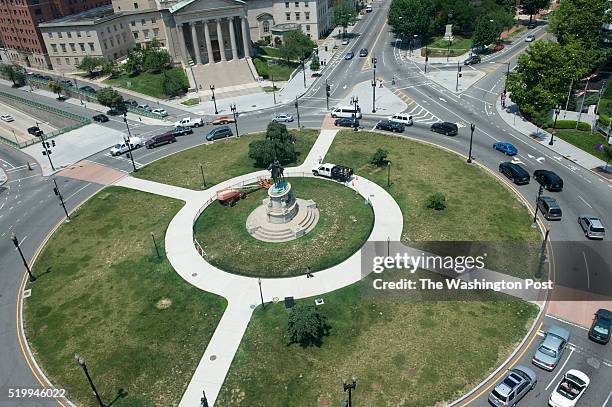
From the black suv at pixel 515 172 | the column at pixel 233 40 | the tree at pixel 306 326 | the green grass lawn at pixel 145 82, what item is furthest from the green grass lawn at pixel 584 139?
the green grass lawn at pixel 145 82

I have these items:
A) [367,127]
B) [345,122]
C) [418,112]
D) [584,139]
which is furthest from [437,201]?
[418,112]

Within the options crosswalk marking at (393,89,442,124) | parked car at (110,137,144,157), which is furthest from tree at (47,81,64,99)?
crosswalk marking at (393,89,442,124)

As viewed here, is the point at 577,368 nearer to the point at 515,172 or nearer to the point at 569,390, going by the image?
the point at 569,390

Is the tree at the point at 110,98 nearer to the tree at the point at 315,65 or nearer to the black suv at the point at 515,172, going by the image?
the tree at the point at 315,65

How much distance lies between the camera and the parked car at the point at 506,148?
66.3 m

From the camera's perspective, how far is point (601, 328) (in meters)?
36.5

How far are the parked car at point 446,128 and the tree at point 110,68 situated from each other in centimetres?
7895

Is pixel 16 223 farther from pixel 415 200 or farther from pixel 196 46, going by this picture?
pixel 196 46

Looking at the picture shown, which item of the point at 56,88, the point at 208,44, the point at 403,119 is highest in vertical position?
the point at 208,44

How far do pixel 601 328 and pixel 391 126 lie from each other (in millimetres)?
46701

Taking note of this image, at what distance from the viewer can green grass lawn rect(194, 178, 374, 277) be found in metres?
47.0

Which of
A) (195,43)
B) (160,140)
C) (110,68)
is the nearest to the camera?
(160,140)

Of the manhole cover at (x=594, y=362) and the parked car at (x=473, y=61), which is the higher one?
the parked car at (x=473, y=61)

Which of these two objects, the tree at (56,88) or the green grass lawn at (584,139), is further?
the tree at (56,88)
